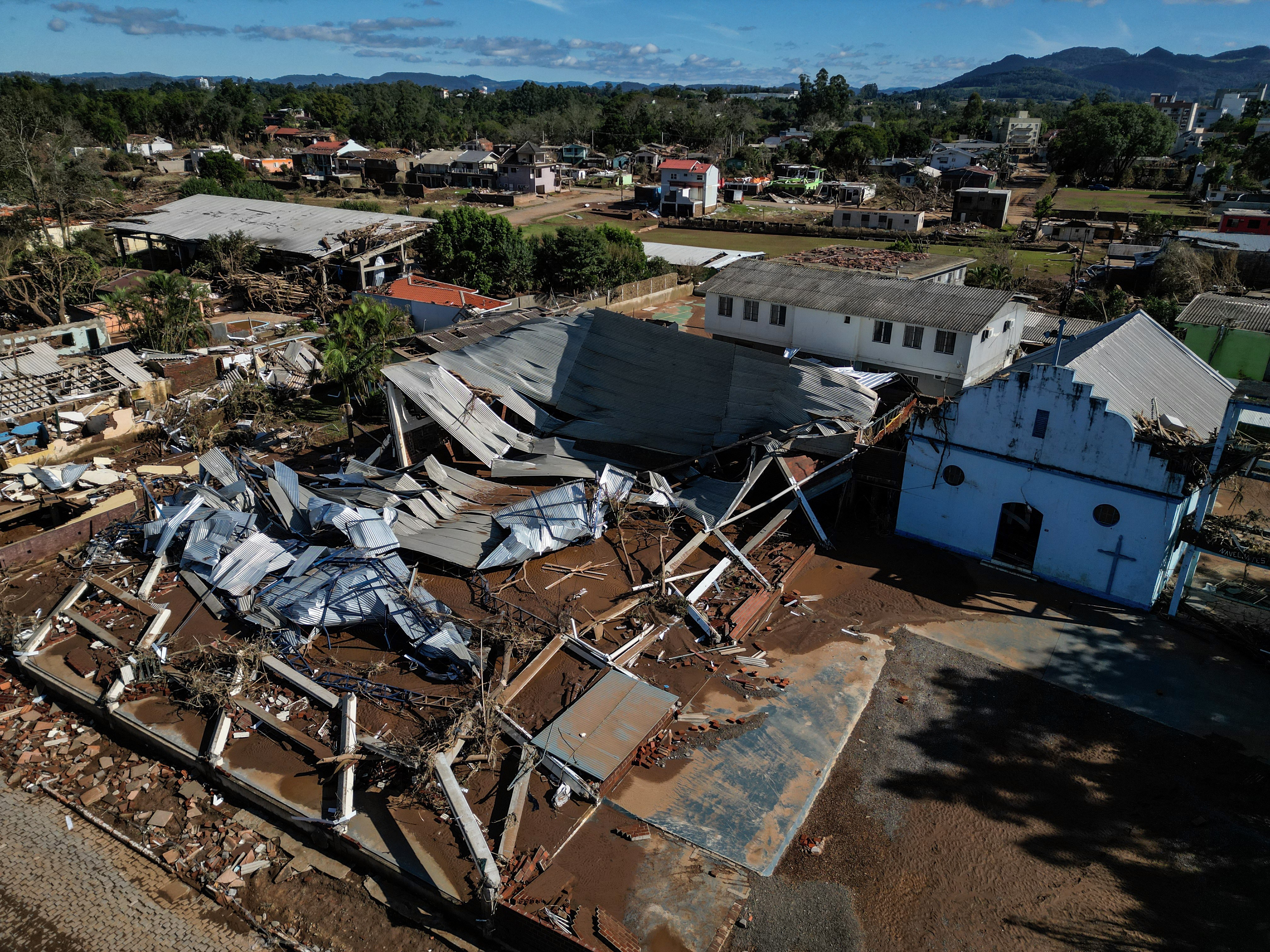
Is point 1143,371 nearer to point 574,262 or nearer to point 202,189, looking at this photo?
point 574,262

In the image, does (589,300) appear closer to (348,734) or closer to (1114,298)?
(1114,298)

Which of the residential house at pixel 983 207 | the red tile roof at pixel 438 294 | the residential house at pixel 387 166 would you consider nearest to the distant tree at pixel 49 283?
the red tile roof at pixel 438 294

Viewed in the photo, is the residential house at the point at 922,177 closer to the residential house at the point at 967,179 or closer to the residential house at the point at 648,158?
the residential house at the point at 967,179

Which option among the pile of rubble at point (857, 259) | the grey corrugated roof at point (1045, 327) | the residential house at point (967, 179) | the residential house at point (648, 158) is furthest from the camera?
the residential house at point (648, 158)

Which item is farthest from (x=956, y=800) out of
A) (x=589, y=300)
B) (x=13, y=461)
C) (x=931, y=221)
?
(x=931, y=221)

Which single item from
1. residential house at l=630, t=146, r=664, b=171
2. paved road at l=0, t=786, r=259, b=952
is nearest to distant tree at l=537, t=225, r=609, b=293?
paved road at l=0, t=786, r=259, b=952

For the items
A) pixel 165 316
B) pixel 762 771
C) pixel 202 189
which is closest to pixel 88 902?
pixel 762 771

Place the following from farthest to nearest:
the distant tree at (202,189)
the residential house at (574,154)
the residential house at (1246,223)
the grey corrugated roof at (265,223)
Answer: the residential house at (574,154), the distant tree at (202,189), the residential house at (1246,223), the grey corrugated roof at (265,223)

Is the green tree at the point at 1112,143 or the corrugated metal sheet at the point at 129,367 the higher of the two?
the green tree at the point at 1112,143
